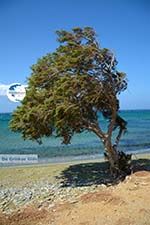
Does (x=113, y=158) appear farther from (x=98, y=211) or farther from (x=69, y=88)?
(x=98, y=211)

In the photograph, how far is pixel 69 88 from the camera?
51.0 ft

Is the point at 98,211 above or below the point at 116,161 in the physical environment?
below

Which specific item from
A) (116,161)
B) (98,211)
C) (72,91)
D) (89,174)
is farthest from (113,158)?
(98,211)

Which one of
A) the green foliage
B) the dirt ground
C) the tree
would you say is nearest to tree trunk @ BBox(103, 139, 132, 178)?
the tree

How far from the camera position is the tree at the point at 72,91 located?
624 inches

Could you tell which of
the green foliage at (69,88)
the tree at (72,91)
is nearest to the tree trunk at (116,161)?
the tree at (72,91)

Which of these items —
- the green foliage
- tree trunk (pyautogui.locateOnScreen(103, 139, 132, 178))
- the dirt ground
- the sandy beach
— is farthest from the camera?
tree trunk (pyautogui.locateOnScreen(103, 139, 132, 178))

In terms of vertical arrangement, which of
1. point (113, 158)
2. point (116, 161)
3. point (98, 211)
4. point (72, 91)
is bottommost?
point (98, 211)

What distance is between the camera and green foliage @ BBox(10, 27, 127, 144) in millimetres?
15828

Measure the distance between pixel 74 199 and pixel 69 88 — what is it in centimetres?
458

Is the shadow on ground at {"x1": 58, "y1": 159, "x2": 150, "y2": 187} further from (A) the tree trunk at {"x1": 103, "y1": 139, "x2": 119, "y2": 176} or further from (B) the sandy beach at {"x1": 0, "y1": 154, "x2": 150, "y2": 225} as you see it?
(A) the tree trunk at {"x1": 103, "y1": 139, "x2": 119, "y2": 176}

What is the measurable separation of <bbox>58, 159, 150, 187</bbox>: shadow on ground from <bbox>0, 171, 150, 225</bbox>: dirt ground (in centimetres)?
350

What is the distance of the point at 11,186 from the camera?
17078mm

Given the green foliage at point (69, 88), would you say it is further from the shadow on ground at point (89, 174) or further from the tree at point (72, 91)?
the shadow on ground at point (89, 174)
